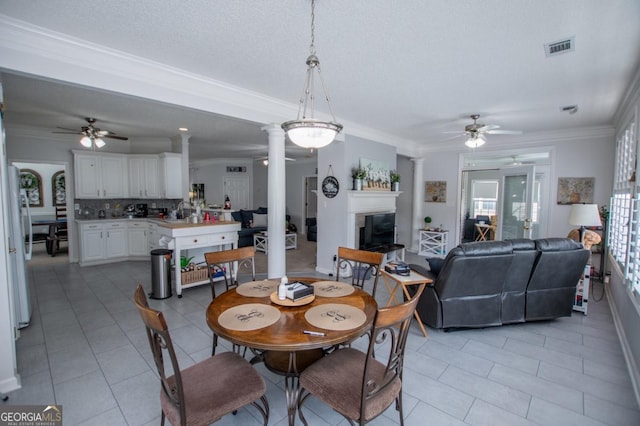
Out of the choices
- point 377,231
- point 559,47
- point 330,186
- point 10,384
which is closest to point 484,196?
point 377,231

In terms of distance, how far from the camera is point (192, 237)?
435 cm

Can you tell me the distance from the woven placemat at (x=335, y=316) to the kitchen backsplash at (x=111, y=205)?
599 cm

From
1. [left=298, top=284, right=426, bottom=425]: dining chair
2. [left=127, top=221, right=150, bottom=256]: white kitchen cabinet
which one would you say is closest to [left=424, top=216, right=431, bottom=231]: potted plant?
[left=298, top=284, right=426, bottom=425]: dining chair

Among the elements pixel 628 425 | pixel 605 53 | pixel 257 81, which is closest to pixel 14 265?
pixel 257 81

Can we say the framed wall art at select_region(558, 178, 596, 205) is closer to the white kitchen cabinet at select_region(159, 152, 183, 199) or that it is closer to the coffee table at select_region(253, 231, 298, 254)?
the coffee table at select_region(253, 231, 298, 254)

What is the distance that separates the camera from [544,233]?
5801mm

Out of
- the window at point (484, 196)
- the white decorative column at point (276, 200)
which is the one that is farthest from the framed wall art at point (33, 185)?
the window at point (484, 196)

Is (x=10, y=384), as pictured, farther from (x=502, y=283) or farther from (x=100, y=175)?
(x=100, y=175)

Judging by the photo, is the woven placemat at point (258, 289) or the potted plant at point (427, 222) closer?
the woven placemat at point (258, 289)

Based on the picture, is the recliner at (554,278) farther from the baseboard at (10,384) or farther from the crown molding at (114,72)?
the baseboard at (10,384)

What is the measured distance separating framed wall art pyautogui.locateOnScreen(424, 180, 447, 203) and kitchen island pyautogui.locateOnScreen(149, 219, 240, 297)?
191 inches

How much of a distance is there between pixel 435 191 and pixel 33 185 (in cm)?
1107

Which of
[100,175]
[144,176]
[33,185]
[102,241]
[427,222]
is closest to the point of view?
[102,241]

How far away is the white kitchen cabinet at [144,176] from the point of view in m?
6.54
